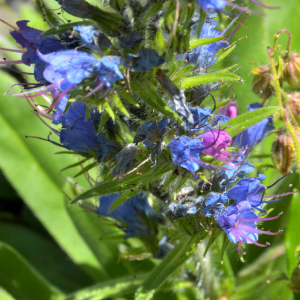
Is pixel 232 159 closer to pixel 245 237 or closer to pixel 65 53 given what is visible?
pixel 245 237

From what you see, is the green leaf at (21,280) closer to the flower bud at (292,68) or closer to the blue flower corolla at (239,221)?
the blue flower corolla at (239,221)

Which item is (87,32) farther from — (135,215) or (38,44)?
(135,215)

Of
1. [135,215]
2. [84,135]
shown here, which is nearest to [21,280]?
[135,215]

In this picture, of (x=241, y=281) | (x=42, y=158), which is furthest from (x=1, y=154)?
(x=241, y=281)

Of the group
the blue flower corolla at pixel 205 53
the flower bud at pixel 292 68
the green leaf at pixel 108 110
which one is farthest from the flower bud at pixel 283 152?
the green leaf at pixel 108 110

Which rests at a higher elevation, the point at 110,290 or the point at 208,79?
the point at 208,79
